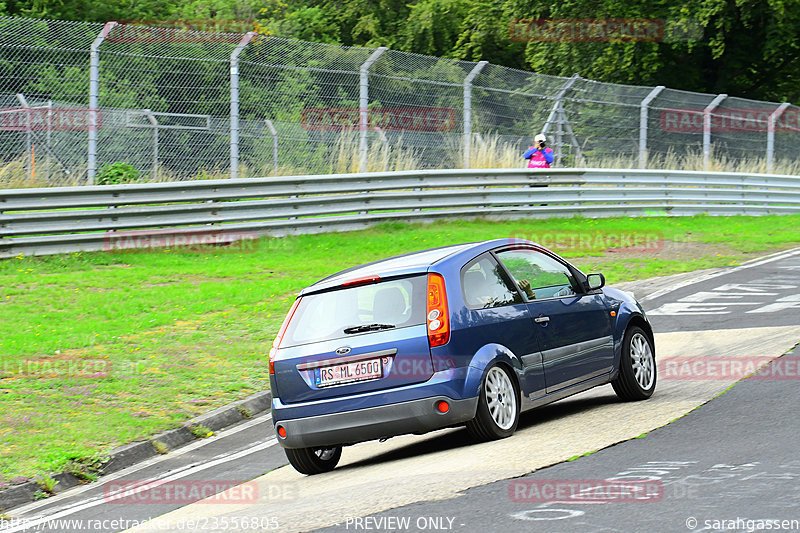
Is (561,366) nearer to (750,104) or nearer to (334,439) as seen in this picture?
(334,439)

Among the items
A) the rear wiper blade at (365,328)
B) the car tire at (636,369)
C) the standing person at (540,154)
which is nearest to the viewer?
the rear wiper blade at (365,328)

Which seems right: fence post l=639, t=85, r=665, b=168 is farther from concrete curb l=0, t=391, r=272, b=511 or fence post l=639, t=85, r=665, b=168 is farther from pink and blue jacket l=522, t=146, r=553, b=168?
concrete curb l=0, t=391, r=272, b=511

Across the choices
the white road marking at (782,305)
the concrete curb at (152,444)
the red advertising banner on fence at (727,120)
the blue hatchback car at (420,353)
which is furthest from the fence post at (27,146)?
the red advertising banner on fence at (727,120)

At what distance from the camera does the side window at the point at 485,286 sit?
776 cm

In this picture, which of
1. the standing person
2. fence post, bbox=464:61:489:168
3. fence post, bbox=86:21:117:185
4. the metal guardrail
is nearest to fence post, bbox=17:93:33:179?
the metal guardrail

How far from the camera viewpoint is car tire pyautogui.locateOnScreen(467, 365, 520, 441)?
7.42 meters

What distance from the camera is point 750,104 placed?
30062mm

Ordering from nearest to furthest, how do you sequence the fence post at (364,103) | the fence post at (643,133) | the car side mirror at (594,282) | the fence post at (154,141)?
1. the car side mirror at (594,282)
2. the fence post at (154,141)
3. the fence post at (364,103)
4. the fence post at (643,133)

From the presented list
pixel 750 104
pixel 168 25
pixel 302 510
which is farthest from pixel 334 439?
pixel 168 25

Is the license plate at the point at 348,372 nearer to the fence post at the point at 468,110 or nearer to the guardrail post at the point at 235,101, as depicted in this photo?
the guardrail post at the point at 235,101

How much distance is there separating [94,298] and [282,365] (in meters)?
7.10

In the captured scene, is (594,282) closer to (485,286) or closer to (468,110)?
(485,286)

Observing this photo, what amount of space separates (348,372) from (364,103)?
548 inches

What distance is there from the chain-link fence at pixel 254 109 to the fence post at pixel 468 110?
0.09ft
